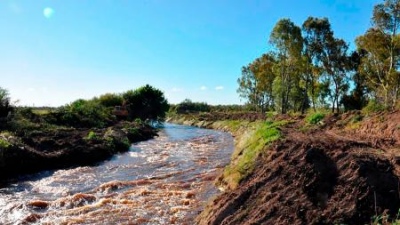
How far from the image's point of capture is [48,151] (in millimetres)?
22375

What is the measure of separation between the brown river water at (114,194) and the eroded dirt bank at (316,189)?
1810mm

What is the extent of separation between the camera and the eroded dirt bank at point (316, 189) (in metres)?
8.78

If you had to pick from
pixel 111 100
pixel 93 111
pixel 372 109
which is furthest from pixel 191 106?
pixel 372 109

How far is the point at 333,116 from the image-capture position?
26.9 meters

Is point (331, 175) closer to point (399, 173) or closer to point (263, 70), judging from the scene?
point (399, 173)

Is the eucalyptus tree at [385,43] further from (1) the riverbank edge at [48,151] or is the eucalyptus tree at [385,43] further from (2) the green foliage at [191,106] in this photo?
(2) the green foliage at [191,106]

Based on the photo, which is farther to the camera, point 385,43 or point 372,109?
point 385,43

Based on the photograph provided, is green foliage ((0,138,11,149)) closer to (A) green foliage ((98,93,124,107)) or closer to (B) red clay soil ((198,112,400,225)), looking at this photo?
(B) red clay soil ((198,112,400,225))

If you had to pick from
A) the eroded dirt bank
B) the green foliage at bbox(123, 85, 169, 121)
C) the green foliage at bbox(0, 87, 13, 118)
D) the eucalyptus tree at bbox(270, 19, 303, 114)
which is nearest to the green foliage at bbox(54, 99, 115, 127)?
the green foliage at bbox(0, 87, 13, 118)

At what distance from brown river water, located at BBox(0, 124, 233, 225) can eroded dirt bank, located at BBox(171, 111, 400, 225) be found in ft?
5.94

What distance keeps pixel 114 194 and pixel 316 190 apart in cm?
802

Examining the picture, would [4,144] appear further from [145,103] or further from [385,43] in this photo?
[145,103]

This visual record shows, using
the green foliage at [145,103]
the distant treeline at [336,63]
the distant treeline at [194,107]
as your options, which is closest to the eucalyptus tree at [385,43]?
the distant treeline at [336,63]

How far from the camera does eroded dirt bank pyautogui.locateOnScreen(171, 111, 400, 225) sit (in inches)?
346
